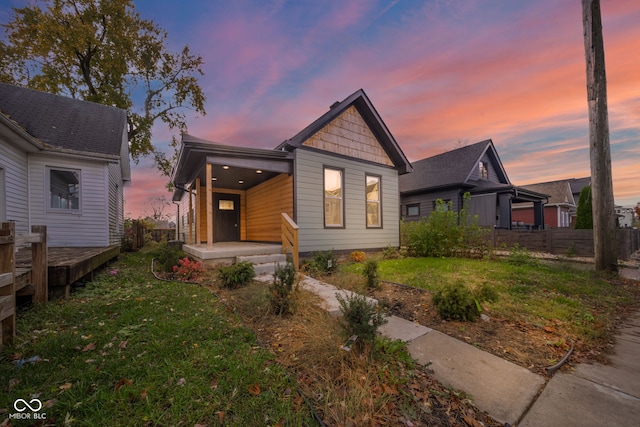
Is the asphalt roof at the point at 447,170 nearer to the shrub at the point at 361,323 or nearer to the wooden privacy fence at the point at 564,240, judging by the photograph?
the wooden privacy fence at the point at 564,240

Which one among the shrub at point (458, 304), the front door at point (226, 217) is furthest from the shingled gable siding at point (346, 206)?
the front door at point (226, 217)

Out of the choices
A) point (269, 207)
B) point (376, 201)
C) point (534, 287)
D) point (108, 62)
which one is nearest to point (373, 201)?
point (376, 201)

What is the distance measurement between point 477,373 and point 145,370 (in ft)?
8.93

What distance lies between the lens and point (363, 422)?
1.52m

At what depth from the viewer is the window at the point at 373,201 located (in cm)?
918

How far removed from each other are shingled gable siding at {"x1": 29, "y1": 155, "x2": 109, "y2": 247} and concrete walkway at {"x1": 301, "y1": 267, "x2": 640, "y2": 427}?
10.0 meters

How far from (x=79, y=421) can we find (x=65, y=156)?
31.5 ft

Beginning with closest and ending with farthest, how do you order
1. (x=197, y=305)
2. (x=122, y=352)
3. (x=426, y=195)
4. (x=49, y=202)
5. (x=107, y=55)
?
(x=122, y=352)
(x=197, y=305)
(x=49, y=202)
(x=107, y=55)
(x=426, y=195)

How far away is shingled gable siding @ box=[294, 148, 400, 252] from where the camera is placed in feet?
24.3

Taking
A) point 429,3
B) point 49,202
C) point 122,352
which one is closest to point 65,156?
point 49,202

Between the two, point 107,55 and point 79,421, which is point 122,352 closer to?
point 79,421

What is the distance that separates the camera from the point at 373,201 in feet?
30.4

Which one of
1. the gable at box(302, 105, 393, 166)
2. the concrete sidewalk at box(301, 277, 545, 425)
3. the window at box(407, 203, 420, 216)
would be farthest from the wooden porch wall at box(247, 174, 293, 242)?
the window at box(407, 203, 420, 216)

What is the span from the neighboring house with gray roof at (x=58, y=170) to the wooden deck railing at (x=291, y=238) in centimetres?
638
